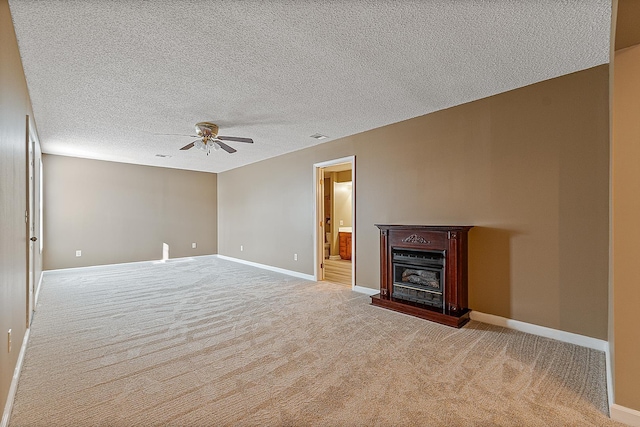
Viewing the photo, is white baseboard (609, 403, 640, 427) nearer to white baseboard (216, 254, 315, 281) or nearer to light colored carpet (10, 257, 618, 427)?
light colored carpet (10, 257, 618, 427)

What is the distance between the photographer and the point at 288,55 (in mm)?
2318

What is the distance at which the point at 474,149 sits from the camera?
3.23 metres

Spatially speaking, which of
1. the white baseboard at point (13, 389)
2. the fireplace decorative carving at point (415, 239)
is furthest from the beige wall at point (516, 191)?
the white baseboard at point (13, 389)

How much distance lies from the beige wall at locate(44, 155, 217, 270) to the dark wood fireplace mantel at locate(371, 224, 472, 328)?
6.07 m

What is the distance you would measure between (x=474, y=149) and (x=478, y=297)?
1692 millimetres

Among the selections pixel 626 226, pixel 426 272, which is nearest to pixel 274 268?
pixel 426 272

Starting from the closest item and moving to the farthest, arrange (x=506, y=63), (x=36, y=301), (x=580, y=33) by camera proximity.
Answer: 1. (x=580, y=33)
2. (x=506, y=63)
3. (x=36, y=301)

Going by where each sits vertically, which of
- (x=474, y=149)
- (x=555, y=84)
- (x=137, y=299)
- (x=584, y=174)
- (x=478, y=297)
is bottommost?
(x=137, y=299)

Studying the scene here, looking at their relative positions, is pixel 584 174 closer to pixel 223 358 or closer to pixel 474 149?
pixel 474 149

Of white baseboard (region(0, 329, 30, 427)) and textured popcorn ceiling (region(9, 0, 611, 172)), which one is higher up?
textured popcorn ceiling (region(9, 0, 611, 172))

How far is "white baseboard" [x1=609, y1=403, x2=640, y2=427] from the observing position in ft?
5.18

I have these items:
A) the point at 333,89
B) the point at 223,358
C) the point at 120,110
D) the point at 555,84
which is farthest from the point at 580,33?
the point at 120,110

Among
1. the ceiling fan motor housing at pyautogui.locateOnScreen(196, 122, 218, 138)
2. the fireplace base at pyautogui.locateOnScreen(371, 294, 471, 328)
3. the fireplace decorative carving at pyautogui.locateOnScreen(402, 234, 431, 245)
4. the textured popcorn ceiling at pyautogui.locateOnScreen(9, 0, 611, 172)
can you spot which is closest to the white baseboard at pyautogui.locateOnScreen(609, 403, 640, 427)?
the fireplace base at pyautogui.locateOnScreen(371, 294, 471, 328)

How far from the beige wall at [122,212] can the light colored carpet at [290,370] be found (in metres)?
3.28
